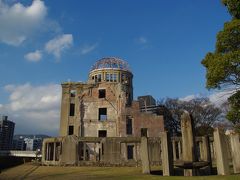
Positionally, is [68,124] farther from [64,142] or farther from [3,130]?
[3,130]

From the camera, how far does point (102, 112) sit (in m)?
41.3

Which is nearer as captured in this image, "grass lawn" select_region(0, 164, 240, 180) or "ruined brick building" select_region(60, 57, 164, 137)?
"grass lawn" select_region(0, 164, 240, 180)

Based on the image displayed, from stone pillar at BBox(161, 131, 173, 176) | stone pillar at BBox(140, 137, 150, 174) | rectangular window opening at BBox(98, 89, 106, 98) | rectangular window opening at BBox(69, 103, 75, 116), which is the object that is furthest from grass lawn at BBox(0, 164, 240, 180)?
rectangular window opening at BBox(98, 89, 106, 98)

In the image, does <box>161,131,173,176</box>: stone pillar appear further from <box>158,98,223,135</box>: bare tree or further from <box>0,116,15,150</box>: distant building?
<box>0,116,15,150</box>: distant building

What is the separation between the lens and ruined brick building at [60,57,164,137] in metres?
37.8

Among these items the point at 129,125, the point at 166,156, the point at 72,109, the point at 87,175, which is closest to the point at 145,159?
the point at 166,156

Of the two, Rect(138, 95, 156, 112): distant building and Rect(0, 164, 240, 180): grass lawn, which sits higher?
Rect(138, 95, 156, 112): distant building

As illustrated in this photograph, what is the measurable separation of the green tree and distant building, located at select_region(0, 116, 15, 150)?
8756cm

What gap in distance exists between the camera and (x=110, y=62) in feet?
146

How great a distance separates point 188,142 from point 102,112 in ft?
91.6

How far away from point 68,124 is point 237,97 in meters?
28.8

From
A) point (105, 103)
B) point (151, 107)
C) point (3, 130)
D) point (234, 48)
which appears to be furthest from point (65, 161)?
point (3, 130)

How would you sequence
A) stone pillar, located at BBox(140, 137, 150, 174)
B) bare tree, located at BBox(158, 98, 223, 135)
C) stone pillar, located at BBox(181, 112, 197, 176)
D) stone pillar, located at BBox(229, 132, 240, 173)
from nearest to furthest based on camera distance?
stone pillar, located at BBox(181, 112, 197, 176) → stone pillar, located at BBox(229, 132, 240, 173) → stone pillar, located at BBox(140, 137, 150, 174) → bare tree, located at BBox(158, 98, 223, 135)

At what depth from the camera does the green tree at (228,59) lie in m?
14.2
